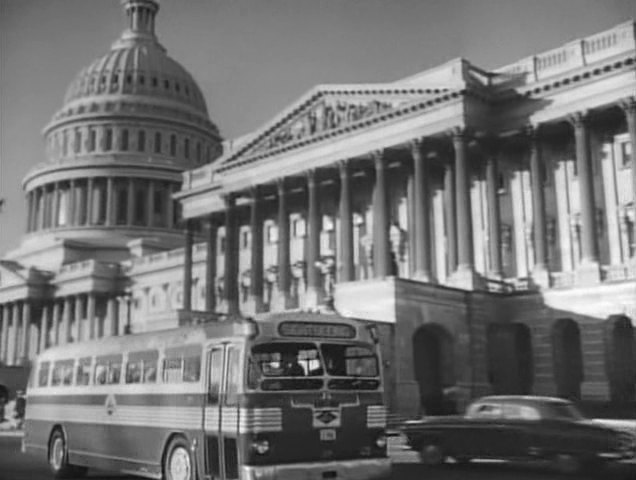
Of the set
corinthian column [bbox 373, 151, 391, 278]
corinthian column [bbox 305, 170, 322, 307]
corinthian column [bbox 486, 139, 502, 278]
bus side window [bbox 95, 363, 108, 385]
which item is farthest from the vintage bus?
corinthian column [bbox 305, 170, 322, 307]

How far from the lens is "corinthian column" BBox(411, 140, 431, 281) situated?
46250 mm

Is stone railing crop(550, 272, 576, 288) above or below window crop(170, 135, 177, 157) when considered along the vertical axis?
below

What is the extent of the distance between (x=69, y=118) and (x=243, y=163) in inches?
2193

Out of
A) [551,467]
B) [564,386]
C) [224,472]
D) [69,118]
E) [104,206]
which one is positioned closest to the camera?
[224,472]

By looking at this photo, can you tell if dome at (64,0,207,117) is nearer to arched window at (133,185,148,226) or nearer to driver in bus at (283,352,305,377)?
arched window at (133,185,148,226)

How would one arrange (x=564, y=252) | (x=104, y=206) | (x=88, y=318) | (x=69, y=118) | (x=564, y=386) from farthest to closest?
(x=69, y=118)
(x=104, y=206)
(x=88, y=318)
(x=564, y=252)
(x=564, y=386)

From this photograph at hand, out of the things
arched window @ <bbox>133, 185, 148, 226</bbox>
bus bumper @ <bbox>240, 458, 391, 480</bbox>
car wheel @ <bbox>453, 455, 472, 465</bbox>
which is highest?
arched window @ <bbox>133, 185, 148, 226</bbox>

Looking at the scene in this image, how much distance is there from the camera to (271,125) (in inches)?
2164

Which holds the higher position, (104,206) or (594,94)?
(104,206)

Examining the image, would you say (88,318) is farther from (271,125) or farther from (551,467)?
(551,467)

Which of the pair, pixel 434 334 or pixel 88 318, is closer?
pixel 434 334

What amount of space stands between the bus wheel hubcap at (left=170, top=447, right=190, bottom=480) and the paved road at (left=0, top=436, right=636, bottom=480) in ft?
11.5

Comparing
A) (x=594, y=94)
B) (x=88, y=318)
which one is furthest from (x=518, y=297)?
(x=88, y=318)

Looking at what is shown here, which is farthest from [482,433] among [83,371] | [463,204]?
[463,204]
